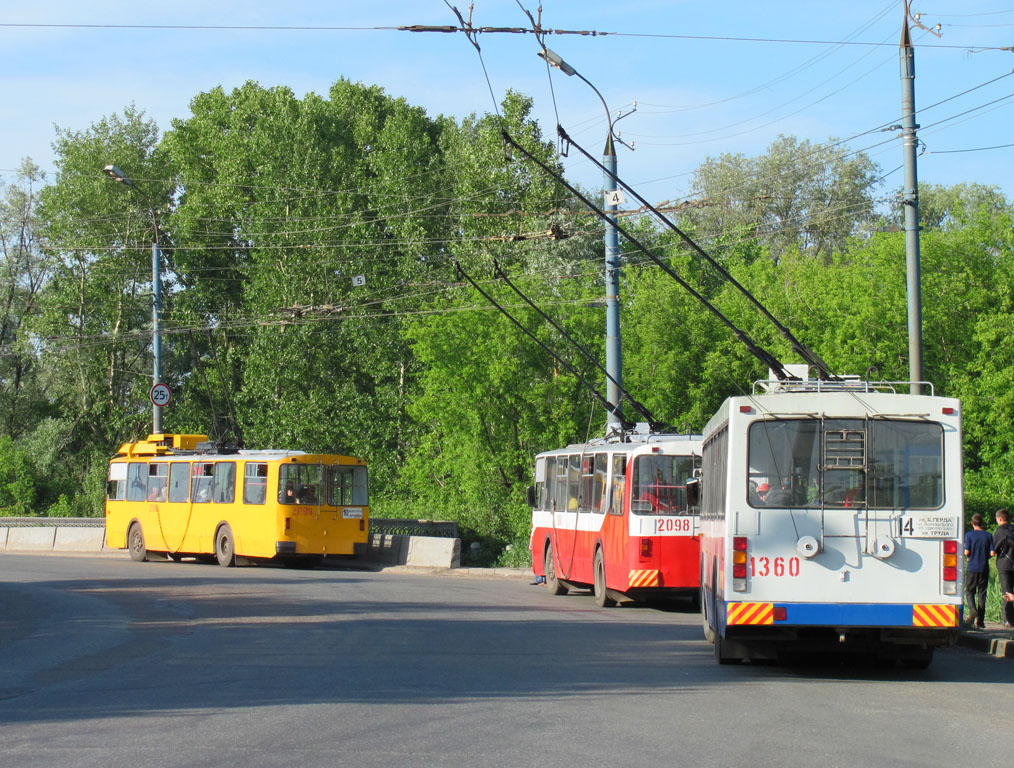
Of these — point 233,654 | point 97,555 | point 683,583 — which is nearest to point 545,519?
point 683,583

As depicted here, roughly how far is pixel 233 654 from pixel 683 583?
7797mm

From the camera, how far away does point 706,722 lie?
8930 mm

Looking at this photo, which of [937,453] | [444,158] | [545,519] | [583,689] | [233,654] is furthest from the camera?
[444,158]

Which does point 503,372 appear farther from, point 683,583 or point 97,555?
point 683,583

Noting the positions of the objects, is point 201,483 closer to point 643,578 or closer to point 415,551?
point 415,551

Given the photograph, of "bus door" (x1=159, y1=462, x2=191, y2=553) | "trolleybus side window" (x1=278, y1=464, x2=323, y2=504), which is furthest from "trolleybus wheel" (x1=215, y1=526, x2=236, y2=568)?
"trolleybus side window" (x1=278, y1=464, x2=323, y2=504)

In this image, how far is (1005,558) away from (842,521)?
538 centimetres

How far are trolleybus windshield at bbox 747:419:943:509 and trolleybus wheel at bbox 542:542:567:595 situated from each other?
12.0m

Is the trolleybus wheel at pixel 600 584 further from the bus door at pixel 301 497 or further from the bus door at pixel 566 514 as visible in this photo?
the bus door at pixel 301 497

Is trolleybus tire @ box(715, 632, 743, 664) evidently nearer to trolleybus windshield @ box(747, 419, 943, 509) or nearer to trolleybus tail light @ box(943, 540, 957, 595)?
trolleybus windshield @ box(747, 419, 943, 509)

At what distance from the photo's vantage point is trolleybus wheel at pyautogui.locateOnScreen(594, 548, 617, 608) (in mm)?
20203

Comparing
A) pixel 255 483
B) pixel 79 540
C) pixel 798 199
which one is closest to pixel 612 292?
pixel 255 483

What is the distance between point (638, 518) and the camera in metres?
18.7

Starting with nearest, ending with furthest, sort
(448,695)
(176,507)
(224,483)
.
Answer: (448,695)
(224,483)
(176,507)
